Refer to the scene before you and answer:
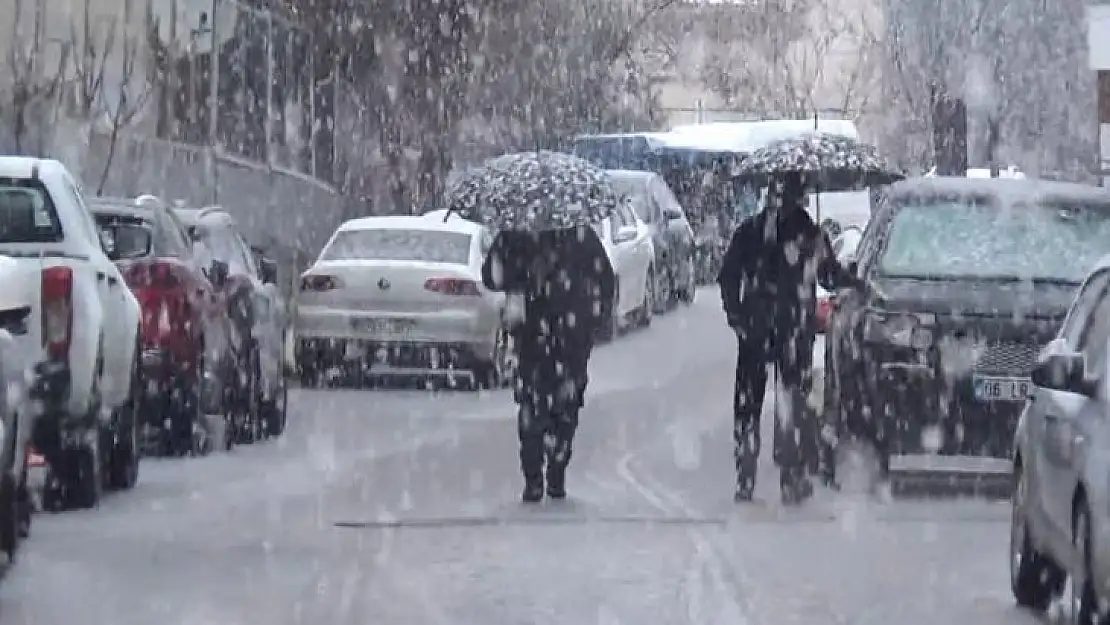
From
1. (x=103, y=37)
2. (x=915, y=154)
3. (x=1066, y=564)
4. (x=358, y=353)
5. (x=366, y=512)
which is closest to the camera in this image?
(x=1066, y=564)

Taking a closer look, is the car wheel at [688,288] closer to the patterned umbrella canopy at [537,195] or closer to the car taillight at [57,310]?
the patterned umbrella canopy at [537,195]

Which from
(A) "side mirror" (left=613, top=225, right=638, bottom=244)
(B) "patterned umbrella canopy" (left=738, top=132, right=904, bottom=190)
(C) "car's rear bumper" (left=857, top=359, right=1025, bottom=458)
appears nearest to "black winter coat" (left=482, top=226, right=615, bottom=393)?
(B) "patterned umbrella canopy" (left=738, top=132, right=904, bottom=190)

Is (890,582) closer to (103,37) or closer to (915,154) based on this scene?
(103,37)

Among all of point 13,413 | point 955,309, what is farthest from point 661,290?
point 13,413

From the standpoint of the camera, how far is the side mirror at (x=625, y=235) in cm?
2827

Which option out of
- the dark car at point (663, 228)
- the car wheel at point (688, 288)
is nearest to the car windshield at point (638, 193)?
the dark car at point (663, 228)

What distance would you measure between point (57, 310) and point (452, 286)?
31.4 feet

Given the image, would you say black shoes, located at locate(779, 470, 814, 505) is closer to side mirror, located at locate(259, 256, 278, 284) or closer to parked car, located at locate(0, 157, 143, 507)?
parked car, located at locate(0, 157, 143, 507)

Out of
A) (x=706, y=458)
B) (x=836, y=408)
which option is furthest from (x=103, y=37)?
(x=836, y=408)

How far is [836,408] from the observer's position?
14.7m

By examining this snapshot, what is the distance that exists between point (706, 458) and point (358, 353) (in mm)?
6037

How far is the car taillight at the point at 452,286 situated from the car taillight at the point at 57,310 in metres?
9.41

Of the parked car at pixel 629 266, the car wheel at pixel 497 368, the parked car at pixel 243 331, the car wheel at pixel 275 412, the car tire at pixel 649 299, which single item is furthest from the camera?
the car tire at pixel 649 299

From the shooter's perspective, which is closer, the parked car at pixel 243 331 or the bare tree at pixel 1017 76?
the parked car at pixel 243 331
